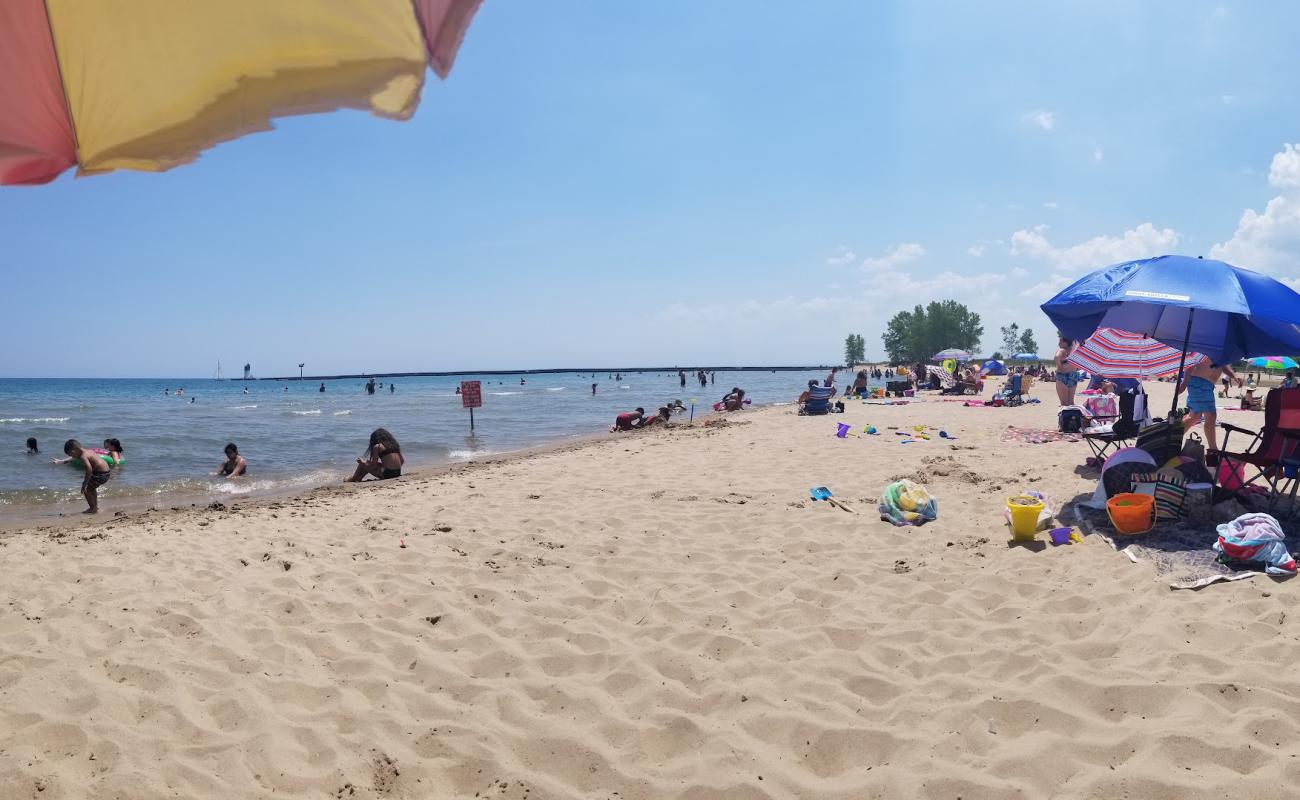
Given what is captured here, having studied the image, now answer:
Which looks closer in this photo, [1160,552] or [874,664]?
[874,664]

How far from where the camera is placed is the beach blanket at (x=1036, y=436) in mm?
10070

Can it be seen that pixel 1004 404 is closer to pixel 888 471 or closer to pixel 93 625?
pixel 888 471

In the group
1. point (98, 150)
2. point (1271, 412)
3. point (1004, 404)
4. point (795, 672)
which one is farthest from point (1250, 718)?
point (1004, 404)

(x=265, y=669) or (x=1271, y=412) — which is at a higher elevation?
(x=1271, y=412)

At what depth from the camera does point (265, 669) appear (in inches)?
125

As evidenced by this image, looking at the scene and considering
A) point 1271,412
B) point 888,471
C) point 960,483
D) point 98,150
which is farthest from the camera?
point 888,471

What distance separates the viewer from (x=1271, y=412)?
5.09 meters

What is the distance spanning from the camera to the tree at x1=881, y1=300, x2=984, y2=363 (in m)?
96.8

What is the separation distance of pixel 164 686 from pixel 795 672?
3017 mm

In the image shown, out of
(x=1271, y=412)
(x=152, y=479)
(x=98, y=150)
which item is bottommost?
(x=152, y=479)

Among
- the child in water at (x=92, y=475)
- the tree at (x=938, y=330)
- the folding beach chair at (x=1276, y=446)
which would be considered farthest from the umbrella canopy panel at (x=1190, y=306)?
the tree at (x=938, y=330)

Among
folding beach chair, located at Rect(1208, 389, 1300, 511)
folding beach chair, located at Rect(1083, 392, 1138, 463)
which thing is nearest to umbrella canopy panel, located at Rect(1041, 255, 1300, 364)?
folding beach chair, located at Rect(1208, 389, 1300, 511)

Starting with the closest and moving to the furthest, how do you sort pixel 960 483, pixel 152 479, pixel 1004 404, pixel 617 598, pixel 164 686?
pixel 164 686 < pixel 617 598 < pixel 960 483 < pixel 152 479 < pixel 1004 404

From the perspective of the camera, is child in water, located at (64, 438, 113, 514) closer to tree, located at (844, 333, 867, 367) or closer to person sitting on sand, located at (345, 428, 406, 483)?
person sitting on sand, located at (345, 428, 406, 483)
